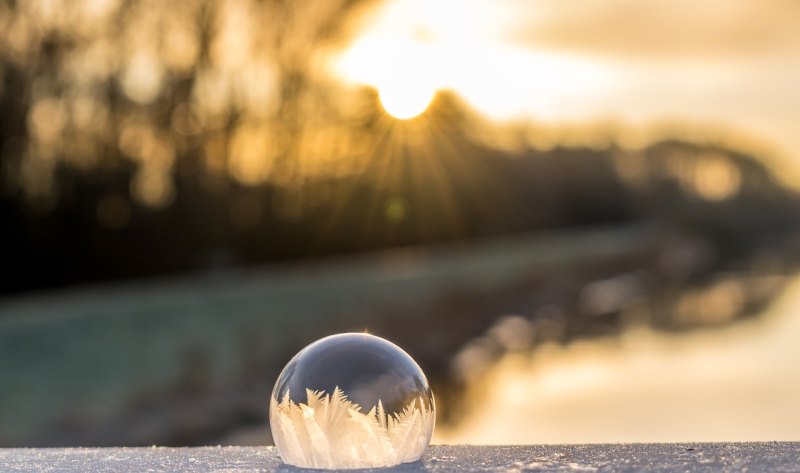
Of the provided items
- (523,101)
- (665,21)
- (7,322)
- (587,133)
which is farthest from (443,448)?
(587,133)

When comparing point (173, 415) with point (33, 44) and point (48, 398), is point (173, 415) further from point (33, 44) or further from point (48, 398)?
point (33, 44)

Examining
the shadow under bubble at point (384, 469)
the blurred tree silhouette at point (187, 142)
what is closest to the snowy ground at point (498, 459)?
the shadow under bubble at point (384, 469)

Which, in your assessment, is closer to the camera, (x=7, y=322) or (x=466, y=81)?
(x=7, y=322)

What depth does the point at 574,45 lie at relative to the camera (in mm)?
21828

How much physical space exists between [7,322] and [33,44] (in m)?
6.36

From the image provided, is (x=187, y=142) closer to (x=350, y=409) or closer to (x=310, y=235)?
(x=310, y=235)

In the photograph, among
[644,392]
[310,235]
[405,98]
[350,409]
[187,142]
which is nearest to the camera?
[350,409]

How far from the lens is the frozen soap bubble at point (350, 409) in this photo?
2.32 metres

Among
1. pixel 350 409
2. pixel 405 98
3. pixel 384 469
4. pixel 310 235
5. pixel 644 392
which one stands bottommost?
pixel 384 469

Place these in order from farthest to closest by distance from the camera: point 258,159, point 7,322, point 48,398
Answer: point 258,159
point 7,322
point 48,398

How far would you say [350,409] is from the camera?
231cm

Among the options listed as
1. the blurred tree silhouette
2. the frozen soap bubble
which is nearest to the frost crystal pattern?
the frozen soap bubble

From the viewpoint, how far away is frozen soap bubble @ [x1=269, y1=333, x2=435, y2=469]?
91.5 inches

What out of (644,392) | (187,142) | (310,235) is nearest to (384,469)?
(644,392)
